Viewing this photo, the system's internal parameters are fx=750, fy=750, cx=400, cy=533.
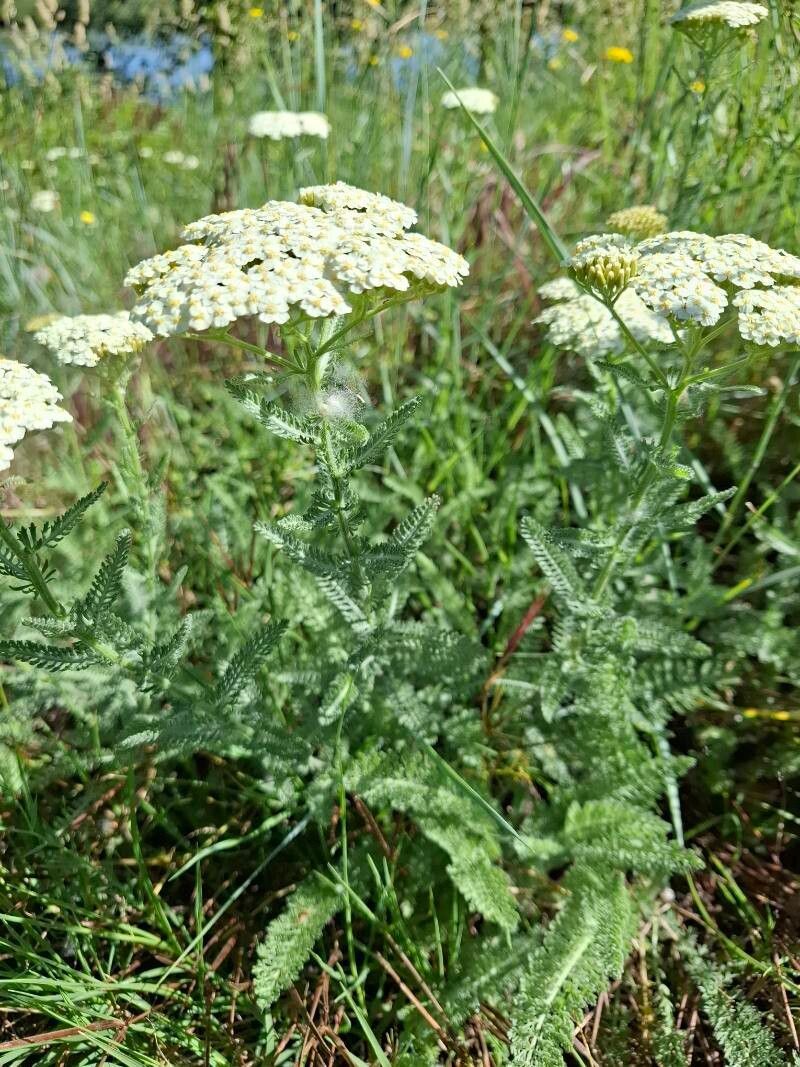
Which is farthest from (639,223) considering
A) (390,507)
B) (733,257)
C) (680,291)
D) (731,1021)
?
(731,1021)

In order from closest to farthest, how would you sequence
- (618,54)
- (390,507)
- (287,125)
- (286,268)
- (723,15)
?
(286,268) → (723,15) → (390,507) → (287,125) → (618,54)

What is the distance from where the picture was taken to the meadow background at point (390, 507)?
1.82m

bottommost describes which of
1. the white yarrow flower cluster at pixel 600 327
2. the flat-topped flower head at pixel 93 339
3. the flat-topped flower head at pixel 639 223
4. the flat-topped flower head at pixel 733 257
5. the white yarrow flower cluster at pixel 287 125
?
the white yarrow flower cluster at pixel 600 327

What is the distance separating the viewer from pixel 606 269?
5.15 feet

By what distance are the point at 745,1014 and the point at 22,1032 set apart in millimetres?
1695

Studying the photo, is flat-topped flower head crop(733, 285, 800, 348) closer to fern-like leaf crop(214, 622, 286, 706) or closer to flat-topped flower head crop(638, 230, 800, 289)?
flat-topped flower head crop(638, 230, 800, 289)

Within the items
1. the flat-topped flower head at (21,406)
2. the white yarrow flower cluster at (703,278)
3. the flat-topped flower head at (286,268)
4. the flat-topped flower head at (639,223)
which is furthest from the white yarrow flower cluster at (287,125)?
the flat-topped flower head at (21,406)

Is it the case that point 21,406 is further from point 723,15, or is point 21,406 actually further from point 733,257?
point 723,15

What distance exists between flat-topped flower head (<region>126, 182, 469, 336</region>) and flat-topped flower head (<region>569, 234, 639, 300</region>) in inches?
10.1

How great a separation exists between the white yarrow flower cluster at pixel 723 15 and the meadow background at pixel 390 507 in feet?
0.44

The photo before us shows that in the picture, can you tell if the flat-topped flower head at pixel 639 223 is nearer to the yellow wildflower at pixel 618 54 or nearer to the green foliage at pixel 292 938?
the green foliage at pixel 292 938

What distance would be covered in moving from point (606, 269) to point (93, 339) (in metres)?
1.21

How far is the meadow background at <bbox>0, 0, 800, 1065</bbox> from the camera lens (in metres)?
1.82

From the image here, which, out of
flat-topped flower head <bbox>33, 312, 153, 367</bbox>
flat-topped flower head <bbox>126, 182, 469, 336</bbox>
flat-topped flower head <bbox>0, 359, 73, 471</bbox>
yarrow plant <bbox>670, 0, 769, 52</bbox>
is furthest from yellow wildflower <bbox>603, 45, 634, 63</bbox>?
flat-topped flower head <bbox>0, 359, 73, 471</bbox>
